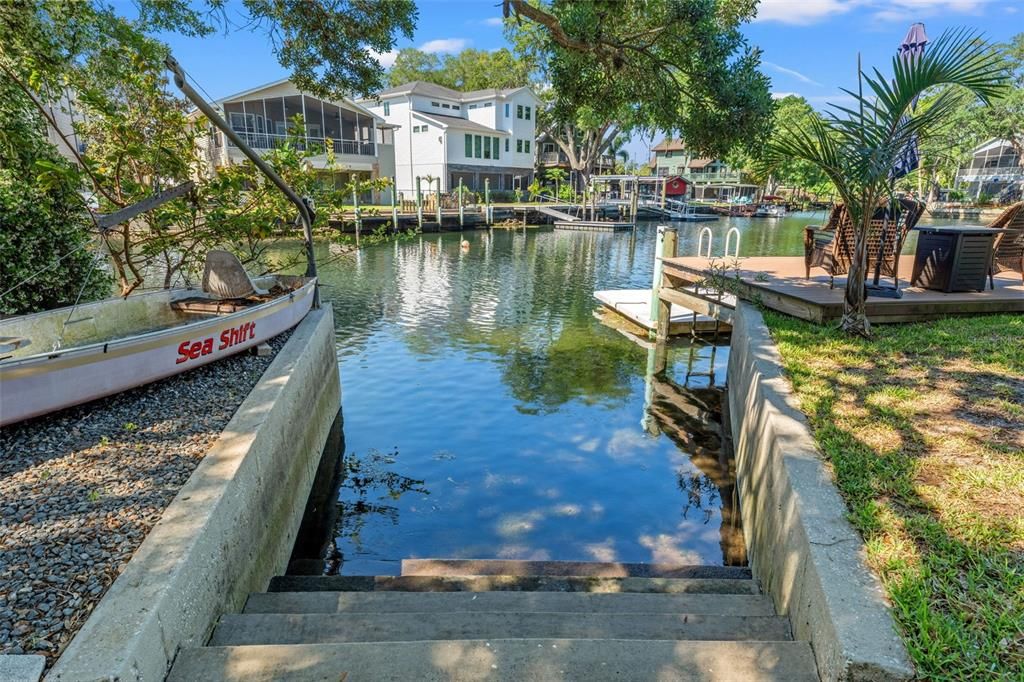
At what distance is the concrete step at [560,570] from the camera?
4250mm

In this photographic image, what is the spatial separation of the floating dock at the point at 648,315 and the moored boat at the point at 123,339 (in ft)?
24.5

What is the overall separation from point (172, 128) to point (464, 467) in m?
5.79

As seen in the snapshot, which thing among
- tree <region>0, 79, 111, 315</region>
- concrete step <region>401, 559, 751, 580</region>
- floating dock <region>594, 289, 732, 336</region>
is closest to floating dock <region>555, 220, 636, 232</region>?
floating dock <region>594, 289, 732, 336</region>

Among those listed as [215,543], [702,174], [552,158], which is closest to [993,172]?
[702,174]

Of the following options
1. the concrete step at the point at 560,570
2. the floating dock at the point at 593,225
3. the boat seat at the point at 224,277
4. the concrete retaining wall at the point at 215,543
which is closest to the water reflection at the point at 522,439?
the concrete step at the point at 560,570

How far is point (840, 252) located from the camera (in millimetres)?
7586

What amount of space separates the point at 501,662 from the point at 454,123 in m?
39.1

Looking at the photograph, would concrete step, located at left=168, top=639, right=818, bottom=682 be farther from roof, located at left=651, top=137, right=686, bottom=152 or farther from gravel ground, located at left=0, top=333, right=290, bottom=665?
roof, located at left=651, top=137, right=686, bottom=152

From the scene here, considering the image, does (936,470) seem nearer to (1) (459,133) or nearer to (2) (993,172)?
(1) (459,133)

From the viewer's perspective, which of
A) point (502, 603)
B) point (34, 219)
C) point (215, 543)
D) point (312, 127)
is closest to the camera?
point (215, 543)

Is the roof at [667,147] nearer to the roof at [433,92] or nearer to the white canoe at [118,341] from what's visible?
the roof at [433,92]

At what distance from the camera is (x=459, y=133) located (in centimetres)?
3822

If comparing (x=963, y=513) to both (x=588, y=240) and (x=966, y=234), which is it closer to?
(x=966, y=234)

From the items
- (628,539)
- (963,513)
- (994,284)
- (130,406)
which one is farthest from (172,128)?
(994,284)
